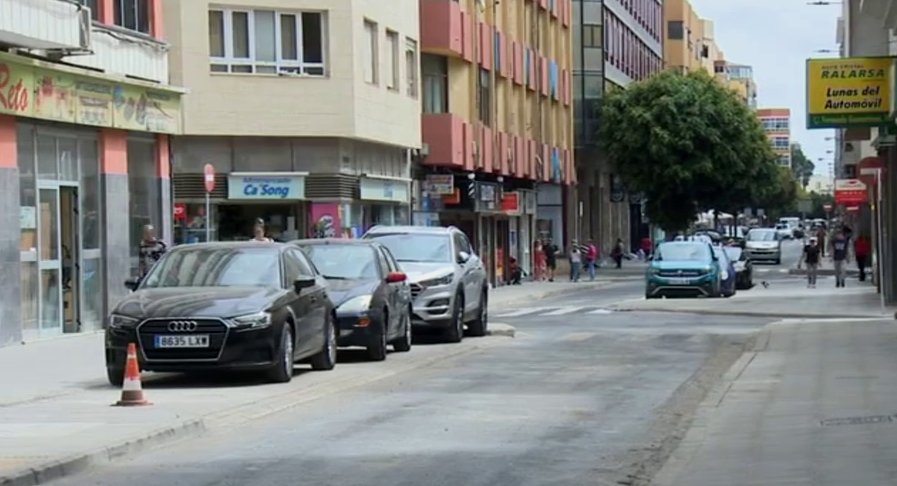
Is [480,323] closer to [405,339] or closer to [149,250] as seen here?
[405,339]

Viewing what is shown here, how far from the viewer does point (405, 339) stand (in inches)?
938

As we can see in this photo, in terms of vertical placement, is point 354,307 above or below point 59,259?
below

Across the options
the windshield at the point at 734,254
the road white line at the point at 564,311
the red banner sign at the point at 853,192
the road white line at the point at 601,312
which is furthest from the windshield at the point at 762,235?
the road white line at the point at 601,312

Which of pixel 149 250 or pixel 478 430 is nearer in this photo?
pixel 478 430

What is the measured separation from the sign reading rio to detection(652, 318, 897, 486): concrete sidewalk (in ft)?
36.1

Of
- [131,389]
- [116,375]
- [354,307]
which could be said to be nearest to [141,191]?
[354,307]

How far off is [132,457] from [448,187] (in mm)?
36238

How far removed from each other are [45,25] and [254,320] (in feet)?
26.6

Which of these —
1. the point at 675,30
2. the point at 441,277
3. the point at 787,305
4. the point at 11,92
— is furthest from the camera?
the point at 675,30

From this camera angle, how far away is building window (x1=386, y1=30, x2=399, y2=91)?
4259cm

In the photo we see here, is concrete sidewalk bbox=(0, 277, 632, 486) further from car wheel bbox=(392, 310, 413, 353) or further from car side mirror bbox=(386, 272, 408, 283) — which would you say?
car side mirror bbox=(386, 272, 408, 283)

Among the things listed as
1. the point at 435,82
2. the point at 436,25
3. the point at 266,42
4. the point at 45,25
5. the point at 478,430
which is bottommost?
the point at 478,430

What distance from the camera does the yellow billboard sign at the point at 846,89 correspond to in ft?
92.7

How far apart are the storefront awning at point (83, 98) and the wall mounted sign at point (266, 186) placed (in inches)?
282
